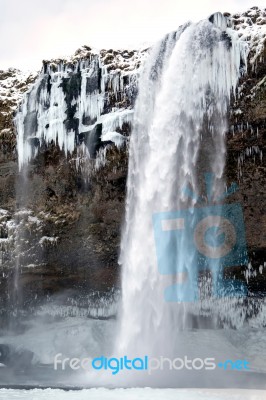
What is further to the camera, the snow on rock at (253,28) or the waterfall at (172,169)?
the waterfall at (172,169)

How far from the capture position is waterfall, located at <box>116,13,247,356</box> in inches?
790

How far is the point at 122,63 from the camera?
2195 centimetres

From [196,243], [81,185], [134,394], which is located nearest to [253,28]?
[196,243]

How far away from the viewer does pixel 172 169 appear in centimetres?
2083

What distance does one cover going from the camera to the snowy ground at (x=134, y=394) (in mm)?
14914

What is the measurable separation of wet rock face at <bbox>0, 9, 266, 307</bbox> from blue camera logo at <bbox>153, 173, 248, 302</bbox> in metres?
0.56

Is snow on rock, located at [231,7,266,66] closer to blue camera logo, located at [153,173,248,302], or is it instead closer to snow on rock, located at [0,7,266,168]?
snow on rock, located at [0,7,266,168]

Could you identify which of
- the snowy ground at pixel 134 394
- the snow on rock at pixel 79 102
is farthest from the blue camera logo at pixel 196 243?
the snowy ground at pixel 134 394

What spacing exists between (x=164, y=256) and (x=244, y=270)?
319cm

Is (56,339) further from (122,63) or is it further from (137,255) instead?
(122,63)

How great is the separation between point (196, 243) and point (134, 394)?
7524mm

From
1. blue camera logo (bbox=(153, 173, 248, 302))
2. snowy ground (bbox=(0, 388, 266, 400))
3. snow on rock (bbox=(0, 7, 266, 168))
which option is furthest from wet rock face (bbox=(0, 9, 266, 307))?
snowy ground (bbox=(0, 388, 266, 400))

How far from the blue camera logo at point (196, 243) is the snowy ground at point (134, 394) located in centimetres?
527

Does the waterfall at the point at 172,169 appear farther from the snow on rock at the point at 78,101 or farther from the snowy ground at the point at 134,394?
the snowy ground at the point at 134,394
